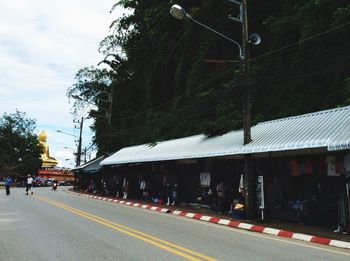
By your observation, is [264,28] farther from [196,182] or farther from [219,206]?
[219,206]

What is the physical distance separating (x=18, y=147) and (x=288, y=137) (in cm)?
7844

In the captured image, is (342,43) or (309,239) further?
(342,43)

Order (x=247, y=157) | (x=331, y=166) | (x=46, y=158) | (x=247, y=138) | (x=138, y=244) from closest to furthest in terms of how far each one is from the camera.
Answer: (x=138, y=244)
(x=331, y=166)
(x=247, y=157)
(x=247, y=138)
(x=46, y=158)

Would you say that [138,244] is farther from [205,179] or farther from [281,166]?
[205,179]

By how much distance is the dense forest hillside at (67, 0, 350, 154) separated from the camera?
1920 cm

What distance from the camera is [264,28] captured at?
27188 millimetres

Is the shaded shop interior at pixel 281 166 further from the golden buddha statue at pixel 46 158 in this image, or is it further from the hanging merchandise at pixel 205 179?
the golden buddha statue at pixel 46 158

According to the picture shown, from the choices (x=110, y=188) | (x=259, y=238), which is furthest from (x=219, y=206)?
(x=110, y=188)

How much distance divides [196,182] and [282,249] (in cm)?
1488

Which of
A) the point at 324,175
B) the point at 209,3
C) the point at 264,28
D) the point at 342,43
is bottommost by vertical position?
the point at 324,175

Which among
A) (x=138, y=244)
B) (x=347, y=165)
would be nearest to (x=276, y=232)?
(x=347, y=165)

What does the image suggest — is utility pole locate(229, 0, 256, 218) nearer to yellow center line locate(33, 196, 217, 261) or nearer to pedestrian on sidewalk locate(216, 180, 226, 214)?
pedestrian on sidewalk locate(216, 180, 226, 214)

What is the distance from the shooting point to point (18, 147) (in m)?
84.6

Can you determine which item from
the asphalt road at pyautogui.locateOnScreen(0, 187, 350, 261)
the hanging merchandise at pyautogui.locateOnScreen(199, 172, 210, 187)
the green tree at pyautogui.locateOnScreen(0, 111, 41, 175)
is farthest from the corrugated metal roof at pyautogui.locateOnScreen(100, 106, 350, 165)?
the green tree at pyautogui.locateOnScreen(0, 111, 41, 175)
